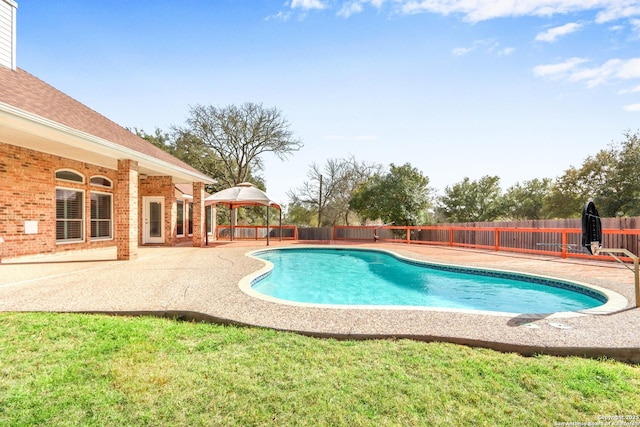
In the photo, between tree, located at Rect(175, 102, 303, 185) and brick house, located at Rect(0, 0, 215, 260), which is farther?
tree, located at Rect(175, 102, 303, 185)

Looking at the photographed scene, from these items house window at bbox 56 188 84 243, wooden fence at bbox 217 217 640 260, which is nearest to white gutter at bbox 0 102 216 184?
house window at bbox 56 188 84 243

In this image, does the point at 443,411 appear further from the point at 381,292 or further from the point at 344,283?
the point at 344,283

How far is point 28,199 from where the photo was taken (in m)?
8.47

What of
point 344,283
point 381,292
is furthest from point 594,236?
point 344,283

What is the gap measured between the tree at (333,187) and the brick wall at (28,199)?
797 inches

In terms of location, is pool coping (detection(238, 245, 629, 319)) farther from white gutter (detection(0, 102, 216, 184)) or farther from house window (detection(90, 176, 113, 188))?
house window (detection(90, 176, 113, 188))

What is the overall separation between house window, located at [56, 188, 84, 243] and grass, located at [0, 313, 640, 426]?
25.5 ft

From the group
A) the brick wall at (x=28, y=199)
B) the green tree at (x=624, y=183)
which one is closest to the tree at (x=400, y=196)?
the green tree at (x=624, y=183)

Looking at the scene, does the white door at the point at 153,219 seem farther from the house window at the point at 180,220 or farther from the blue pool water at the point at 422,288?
the blue pool water at the point at 422,288

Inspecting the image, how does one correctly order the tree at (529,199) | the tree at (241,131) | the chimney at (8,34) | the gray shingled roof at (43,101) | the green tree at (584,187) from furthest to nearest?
1. the tree at (529,199)
2. the tree at (241,131)
3. the green tree at (584,187)
4. the chimney at (8,34)
5. the gray shingled roof at (43,101)

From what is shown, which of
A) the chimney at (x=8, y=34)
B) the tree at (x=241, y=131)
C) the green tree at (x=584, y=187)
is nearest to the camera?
the chimney at (x=8, y=34)

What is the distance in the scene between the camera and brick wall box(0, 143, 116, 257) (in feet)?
26.2

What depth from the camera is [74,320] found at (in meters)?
3.70

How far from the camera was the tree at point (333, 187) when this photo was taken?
28297 millimetres
